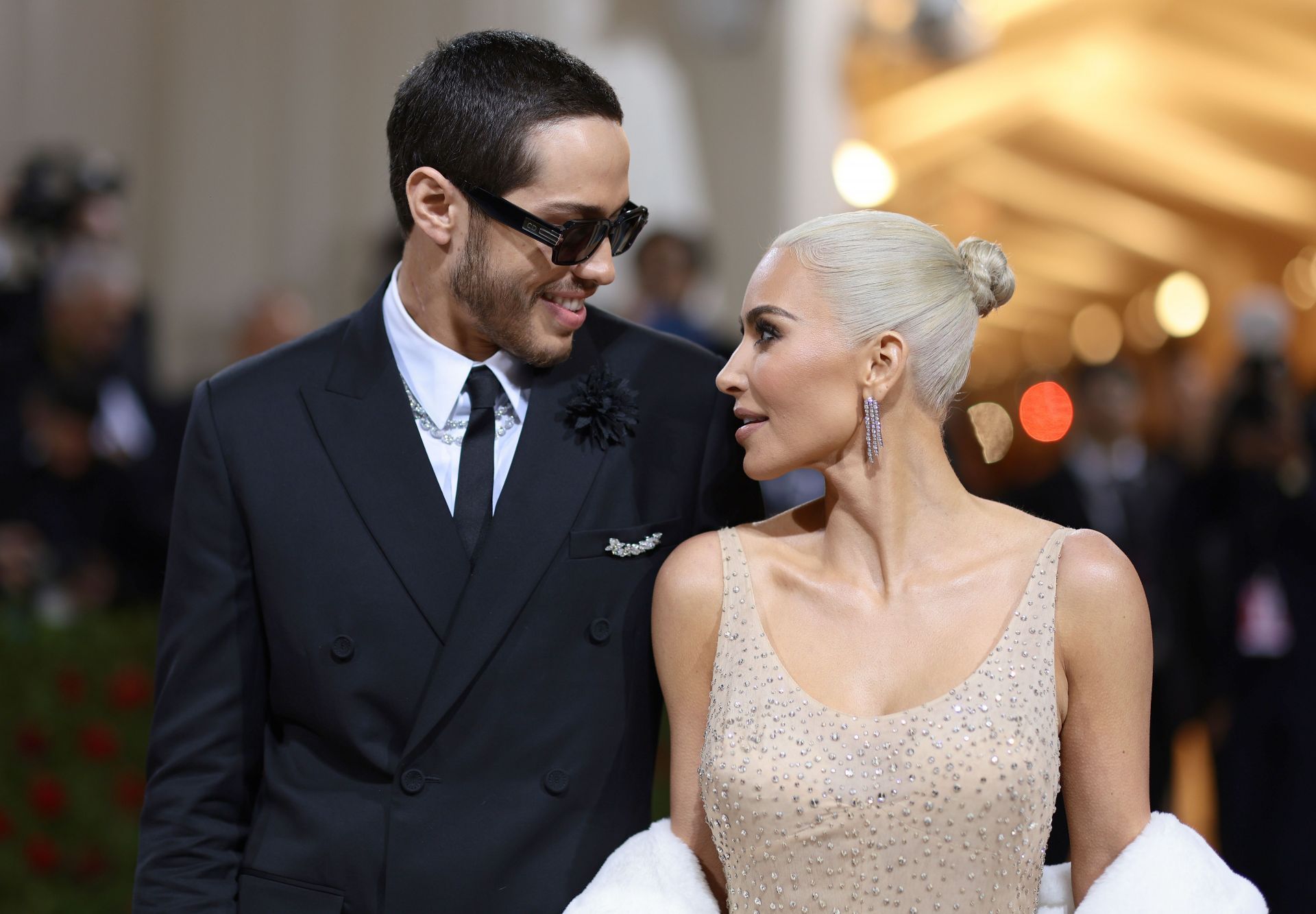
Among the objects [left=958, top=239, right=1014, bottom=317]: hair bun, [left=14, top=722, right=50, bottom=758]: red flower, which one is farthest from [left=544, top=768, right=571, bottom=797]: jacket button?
[left=14, top=722, right=50, bottom=758]: red flower

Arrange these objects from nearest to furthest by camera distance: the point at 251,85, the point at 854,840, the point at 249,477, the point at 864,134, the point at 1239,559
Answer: the point at 854,840, the point at 249,477, the point at 1239,559, the point at 251,85, the point at 864,134

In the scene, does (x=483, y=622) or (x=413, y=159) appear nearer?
(x=483, y=622)

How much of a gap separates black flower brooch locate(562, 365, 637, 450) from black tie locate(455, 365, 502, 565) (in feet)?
0.39

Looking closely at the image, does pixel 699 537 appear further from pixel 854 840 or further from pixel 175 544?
pixel 175 544

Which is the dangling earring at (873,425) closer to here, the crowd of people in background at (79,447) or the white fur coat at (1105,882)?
the white fur coat at (1105,882)

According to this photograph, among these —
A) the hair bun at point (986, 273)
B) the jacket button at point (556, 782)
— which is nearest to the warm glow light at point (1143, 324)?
the hair bun at point (986, 273)

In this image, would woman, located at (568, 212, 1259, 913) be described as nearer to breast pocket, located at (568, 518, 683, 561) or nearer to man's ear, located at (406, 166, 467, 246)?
breast pocket, located at (568, 518, 683, 561)

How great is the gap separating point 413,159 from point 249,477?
0.55m

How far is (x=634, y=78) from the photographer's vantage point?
265 inches

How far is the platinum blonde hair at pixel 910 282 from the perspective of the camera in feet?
7.01

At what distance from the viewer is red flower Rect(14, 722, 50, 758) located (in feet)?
13.4

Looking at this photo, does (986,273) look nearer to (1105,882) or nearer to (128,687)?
(1105,882)

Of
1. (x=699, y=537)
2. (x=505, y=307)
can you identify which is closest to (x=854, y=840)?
(x=699, y=537)

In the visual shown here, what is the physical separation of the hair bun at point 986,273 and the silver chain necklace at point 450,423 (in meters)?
0.71
